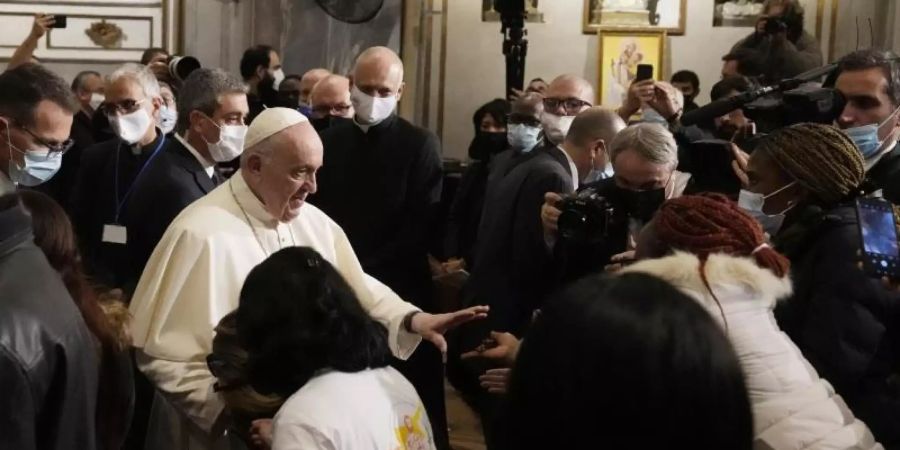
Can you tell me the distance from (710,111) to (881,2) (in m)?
5.54

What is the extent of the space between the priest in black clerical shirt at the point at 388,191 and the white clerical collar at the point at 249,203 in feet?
5.61

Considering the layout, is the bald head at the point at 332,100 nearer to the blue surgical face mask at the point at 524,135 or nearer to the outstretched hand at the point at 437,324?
the blue surgical face mask at the point at 524,135

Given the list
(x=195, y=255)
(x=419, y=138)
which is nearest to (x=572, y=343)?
(x=195, y=255)

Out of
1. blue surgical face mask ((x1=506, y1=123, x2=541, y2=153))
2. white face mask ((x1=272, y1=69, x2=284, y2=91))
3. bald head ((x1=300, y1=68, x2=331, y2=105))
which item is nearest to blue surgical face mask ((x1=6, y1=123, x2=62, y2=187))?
blue surgical face mask ((x1=506, y1=123, x2=541, y2=153))

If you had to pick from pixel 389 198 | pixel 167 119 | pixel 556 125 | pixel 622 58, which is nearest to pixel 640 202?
pixel 556 125

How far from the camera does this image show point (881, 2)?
893cm

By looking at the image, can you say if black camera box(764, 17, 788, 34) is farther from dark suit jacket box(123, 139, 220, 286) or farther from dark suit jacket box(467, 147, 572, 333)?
dark suit jacket box(123, 139, 220, 286)

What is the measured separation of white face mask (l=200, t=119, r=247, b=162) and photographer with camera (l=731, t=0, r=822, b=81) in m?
3.40

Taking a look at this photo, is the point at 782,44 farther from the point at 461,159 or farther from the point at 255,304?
the point at 255,304

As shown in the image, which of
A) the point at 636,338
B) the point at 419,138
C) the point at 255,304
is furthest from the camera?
the point at 419,138

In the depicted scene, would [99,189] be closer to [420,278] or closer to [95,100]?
[420,278]

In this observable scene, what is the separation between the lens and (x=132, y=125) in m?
4.86

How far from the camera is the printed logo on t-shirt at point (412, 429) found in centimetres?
242

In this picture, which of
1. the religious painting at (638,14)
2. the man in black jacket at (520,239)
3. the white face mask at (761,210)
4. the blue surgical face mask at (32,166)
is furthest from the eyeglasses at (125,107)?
the religious painting at (638,14)
